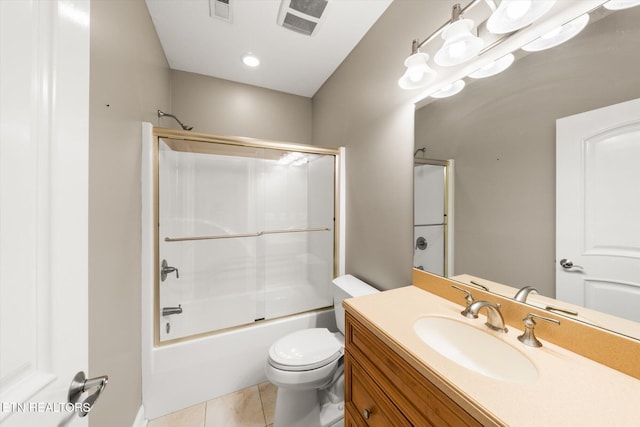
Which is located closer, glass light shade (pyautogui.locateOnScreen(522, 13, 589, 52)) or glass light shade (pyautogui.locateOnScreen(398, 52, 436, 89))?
glass light shade (pyautogui.locateOnScreen(522, 13, 589, 52))

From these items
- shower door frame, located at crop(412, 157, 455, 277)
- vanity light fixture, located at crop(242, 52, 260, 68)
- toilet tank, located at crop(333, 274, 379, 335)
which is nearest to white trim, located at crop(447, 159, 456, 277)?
shower door frame, located at crop(412, 157, 455, 277)

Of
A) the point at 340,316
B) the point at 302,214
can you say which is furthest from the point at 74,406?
the point at 302,214

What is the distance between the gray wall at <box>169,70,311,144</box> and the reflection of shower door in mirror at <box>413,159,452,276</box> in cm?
168

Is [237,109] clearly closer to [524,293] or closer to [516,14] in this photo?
[516,14]

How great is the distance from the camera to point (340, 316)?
1.60 m

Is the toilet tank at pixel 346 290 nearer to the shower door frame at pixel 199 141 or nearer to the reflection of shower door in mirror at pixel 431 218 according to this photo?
the shower door frame at pixel 199 141

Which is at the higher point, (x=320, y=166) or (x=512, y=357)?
(x=320, y=166)

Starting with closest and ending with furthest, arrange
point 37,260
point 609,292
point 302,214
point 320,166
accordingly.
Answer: point 37,260 < point 609,292 < point 320,166 < point 302,214

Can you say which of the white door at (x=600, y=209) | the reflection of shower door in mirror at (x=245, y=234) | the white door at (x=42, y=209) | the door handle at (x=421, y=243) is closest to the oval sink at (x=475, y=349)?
the white door at (x=600, y=209)

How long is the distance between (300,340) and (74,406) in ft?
3.75

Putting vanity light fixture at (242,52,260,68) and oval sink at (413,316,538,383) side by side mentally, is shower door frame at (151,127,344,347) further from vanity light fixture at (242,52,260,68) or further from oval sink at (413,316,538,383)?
oval sink at (413,316,538,383)

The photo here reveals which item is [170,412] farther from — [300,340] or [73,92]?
[73,92]

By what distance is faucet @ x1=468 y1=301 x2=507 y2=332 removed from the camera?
0.79m

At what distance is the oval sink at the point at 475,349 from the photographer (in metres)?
0.70
